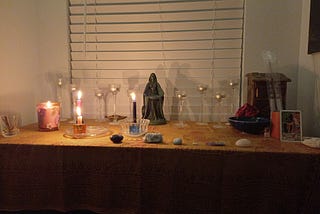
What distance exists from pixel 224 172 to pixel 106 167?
55 cm

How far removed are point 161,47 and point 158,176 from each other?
1037mm

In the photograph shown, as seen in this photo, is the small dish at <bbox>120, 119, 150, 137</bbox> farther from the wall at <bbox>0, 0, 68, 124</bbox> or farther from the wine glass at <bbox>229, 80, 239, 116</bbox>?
the wall at <bbox>0, 0, 68, 124</bbox>

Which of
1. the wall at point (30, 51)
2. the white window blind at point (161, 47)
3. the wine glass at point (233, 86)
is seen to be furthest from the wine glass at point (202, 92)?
the wall at point (30, 51)

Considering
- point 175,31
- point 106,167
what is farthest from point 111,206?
point 175,31

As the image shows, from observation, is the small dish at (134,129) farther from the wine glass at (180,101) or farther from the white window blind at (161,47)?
the white window blind at (161,47)

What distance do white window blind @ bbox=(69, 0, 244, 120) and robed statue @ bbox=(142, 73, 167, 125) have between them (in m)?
0.22

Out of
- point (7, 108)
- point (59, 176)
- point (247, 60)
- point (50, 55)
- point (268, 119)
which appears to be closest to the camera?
point (59, 176)

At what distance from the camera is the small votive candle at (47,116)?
5.01 ft

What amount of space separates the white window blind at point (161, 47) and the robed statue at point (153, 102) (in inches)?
8.8

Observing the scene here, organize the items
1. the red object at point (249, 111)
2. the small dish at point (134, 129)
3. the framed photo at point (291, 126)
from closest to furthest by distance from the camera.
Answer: the framed photo at point (291, 126)
the small dish at point (134, 129)
the red object at point (249, 111)

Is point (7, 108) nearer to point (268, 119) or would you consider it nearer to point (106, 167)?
point (106, 167)

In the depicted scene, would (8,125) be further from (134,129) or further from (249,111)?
(249,111)

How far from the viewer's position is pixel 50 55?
2010 mm

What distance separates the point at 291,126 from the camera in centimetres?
135
